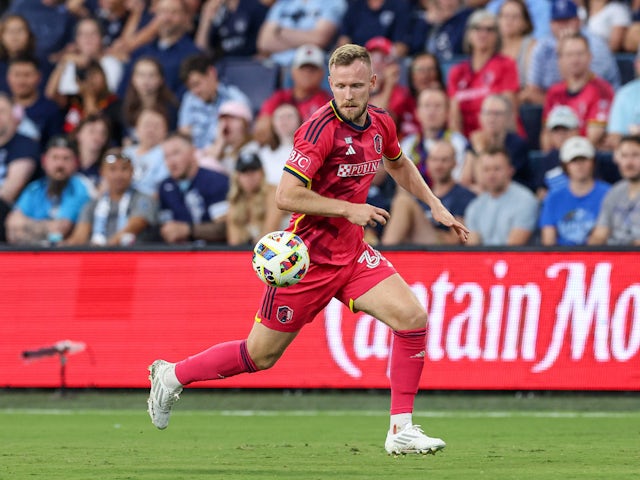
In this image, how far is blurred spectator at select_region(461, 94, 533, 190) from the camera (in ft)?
46.1

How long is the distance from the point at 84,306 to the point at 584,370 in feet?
16.8

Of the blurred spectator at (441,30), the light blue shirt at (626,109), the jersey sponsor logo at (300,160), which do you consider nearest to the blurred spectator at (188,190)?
the blurred spectator at (441,30)

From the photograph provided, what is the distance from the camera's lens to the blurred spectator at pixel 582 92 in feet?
46.0

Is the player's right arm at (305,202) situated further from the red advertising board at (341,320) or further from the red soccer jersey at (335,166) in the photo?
the red advertising board at (341,320)

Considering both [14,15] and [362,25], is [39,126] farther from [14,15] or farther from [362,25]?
[362,25]

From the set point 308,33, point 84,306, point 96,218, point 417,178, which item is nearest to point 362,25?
point 308,33

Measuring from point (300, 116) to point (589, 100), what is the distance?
349 centimetres

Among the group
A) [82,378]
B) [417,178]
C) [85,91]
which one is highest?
[85,91]

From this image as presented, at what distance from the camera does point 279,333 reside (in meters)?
7.70

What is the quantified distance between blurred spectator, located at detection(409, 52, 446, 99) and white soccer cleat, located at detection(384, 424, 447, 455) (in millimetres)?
7927

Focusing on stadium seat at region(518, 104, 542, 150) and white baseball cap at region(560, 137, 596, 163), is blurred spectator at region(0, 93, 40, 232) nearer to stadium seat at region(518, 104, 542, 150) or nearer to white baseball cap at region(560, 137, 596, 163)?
stadium seat at region(518, 104, 542, 150)

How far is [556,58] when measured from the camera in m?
14.9

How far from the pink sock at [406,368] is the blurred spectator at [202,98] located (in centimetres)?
851

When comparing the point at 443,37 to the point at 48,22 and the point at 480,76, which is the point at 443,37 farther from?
the point at 48,22
